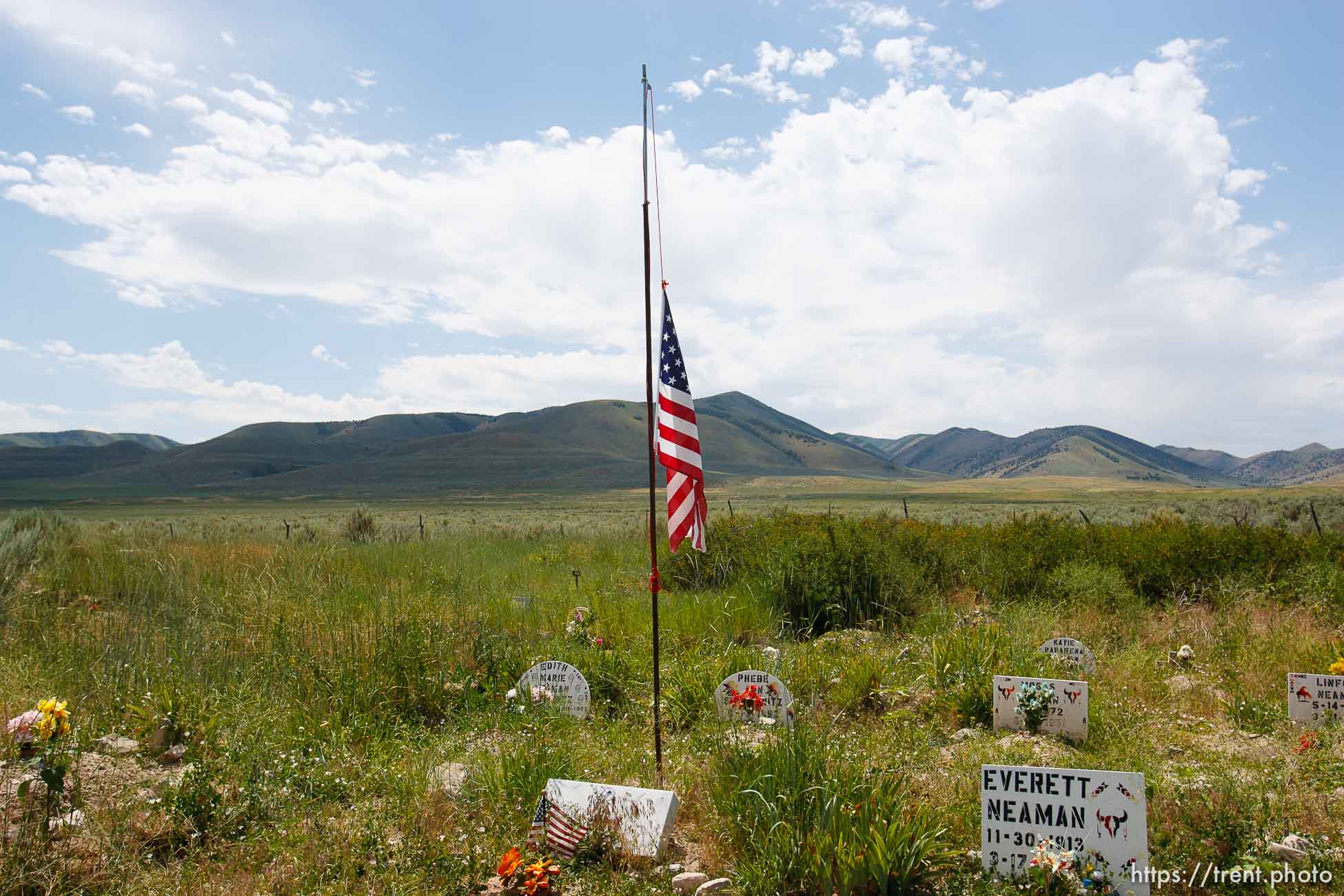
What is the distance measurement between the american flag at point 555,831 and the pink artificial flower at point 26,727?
2.62 m

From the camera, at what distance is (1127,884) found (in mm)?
3600

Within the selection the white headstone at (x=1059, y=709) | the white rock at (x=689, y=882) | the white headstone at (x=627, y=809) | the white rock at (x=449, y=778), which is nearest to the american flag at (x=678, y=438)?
the white headstone at (x=627, y=809)

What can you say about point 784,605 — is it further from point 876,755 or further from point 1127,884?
point 1127,884

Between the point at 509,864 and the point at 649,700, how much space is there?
9.38 ft

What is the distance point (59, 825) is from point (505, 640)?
12.4ft

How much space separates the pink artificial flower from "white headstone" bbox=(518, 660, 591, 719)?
2.97 meters

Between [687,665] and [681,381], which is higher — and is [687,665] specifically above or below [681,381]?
below

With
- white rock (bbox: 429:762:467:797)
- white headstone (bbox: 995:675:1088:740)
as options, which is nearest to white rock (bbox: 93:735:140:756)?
white rock (bbox: 429:762:467:797)

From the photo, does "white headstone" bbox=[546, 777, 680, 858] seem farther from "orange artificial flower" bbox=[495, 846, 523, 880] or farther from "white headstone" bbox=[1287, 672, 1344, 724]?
"white headstone" bbox=[1287, 672, 1344, 724]

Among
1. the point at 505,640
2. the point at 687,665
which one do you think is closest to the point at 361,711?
the point at 505,640

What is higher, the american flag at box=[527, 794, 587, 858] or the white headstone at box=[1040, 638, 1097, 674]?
the white headstone at box=[1040, 638, 1097, 674]

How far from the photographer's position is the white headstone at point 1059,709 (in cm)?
550

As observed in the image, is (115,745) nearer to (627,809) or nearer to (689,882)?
(627,809)

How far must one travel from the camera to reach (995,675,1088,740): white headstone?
5500 millimetres
